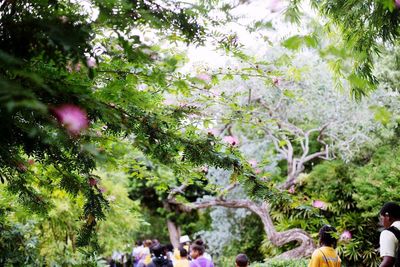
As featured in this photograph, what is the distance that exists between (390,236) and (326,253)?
2.55 feet

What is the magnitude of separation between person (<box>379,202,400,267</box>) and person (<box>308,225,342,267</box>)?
573mm

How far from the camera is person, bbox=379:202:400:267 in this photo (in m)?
3.54

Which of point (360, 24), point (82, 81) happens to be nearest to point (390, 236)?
point (360, 24)

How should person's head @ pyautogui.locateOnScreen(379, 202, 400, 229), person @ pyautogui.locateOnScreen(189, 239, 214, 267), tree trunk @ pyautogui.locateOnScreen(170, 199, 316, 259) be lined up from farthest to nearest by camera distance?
tree trunk @ pyautogui.locateOnScreen(170, 199, 316, 259), person @ pyautogui.locateOnScreen(189, 239, 214, 267), person's head @ pyautogui.locateOnScreen(379, 202, 400, 229)

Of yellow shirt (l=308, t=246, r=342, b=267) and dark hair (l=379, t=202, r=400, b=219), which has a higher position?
dark hair (l=379, t=202, r=400, b=219)

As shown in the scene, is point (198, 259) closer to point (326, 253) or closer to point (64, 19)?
point (326, 253)

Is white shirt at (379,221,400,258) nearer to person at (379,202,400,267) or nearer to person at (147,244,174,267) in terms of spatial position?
person at (379,202,400,267)

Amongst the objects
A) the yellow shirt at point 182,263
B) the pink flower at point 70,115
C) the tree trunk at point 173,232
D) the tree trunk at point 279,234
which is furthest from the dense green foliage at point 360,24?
the tree trunk at point 173,232

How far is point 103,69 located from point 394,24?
6.09ft

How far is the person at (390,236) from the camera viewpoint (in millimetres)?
3539

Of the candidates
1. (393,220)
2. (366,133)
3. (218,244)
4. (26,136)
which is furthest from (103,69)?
(218,244)

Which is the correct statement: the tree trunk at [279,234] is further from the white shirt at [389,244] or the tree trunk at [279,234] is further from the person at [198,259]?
the white shirt at [389,244]

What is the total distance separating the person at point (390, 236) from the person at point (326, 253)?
573 millimetres

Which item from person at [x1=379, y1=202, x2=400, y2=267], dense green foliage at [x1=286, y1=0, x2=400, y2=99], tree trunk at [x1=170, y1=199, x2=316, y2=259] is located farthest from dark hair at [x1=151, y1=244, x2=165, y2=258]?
dense green foliage at [x1=286, y1=0, x2=400, y2=99]
